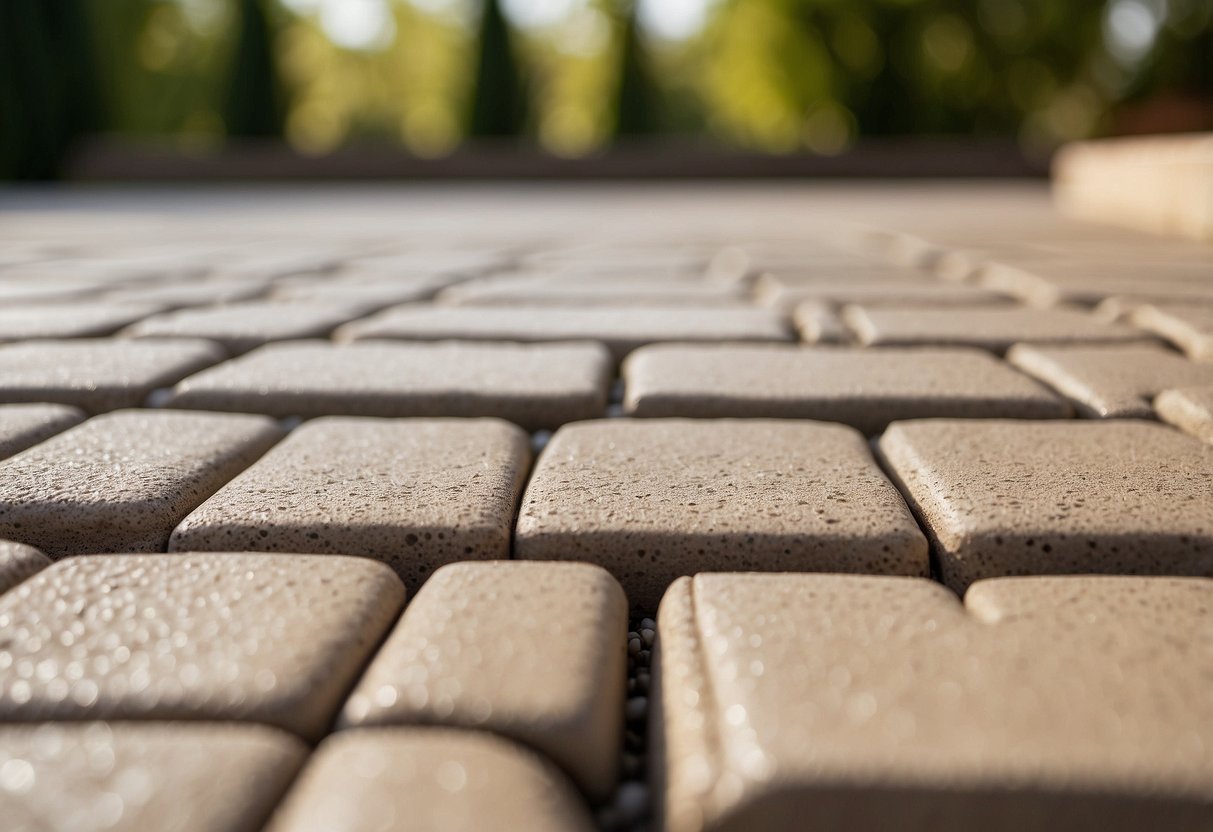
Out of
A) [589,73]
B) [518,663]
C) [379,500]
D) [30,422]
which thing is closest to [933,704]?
[518,663]

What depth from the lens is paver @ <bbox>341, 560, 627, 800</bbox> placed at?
1.86 feet

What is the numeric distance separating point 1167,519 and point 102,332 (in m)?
1.60

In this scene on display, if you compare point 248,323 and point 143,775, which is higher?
point 143,775

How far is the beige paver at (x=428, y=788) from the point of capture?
0.49 m

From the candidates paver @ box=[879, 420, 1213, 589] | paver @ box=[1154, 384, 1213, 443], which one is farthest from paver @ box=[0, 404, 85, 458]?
paver @ box=[1154, 384, 1213, 443]

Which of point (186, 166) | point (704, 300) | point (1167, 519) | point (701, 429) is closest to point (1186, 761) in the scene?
point (1167, 519)

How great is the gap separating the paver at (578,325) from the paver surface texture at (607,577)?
0.05 feet

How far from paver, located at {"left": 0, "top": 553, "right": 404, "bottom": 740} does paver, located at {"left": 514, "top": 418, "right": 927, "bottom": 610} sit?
17 cm

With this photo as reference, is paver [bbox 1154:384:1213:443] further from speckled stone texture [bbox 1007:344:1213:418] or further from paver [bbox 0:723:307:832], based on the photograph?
paver [bbox 0:723:307:832]

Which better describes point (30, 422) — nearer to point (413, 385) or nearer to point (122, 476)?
point (122, 476)

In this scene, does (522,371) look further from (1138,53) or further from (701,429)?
(1138,53)

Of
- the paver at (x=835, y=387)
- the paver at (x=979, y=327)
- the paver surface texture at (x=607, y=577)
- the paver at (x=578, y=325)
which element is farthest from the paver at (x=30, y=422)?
the paver at (x=979, y=327)

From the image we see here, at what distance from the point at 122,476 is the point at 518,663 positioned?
52cm

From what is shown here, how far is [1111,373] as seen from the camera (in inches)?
52.4
